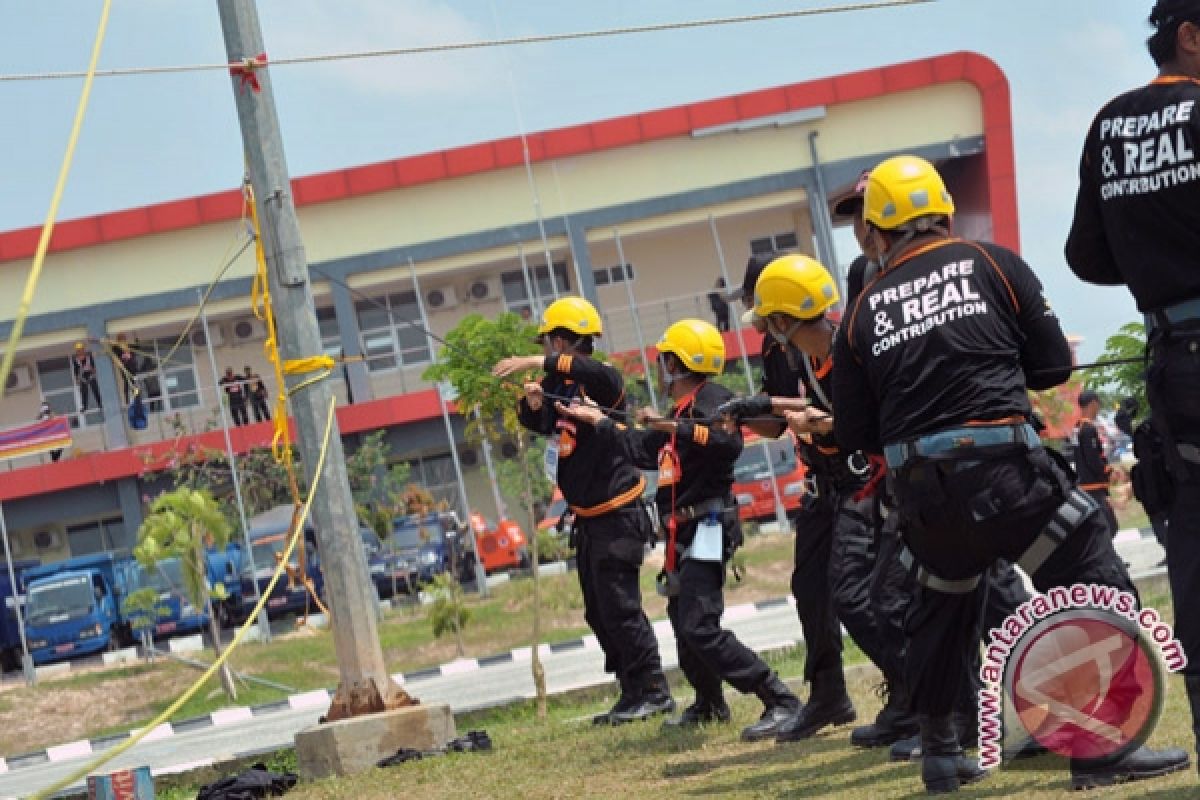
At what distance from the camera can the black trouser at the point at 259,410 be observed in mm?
46000

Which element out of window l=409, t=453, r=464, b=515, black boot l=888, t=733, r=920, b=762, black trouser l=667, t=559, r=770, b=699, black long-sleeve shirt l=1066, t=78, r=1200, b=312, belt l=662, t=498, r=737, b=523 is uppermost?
window l=409, t=453, r=464, b=515

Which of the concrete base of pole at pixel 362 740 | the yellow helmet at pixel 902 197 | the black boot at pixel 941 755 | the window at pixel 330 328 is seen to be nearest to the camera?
the yellow helmet at pixel 902 197

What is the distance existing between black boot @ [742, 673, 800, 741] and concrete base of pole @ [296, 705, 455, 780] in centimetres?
218

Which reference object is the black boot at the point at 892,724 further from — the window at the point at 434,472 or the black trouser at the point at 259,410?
the window at the point at 434,472

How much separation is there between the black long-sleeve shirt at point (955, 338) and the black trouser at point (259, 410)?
39.9m

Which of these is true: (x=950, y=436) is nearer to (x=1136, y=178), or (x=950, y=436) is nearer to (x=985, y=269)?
(x=985, y=269)

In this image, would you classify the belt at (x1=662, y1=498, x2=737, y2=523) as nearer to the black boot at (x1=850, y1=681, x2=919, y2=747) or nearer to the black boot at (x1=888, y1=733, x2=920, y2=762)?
the black boot at (x1=850, y1=681, x2=919, y2=747)

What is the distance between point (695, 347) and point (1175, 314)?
4.55 meters

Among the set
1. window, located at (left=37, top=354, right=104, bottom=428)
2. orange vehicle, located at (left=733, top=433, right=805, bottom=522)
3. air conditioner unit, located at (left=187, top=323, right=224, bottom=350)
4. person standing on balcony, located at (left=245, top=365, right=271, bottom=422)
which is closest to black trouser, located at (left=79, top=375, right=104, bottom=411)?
window, located at (left=37, top=354, right=104, bottom=428)

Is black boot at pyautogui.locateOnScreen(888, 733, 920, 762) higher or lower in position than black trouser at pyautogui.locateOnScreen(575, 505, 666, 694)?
lower

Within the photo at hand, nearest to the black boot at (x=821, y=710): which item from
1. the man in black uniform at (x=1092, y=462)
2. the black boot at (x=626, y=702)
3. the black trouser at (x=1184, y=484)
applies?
the black boot at (x=626, y=702)

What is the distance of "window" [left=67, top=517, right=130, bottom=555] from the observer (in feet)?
163

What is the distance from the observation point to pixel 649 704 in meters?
11.5

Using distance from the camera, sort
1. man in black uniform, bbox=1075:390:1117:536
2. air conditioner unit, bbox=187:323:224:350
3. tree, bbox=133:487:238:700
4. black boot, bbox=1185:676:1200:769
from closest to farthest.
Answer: black boot, bbox=1185:676:1200:769 → man in black uniform, bbox=1075:390:1117:536 → tree, bbox=133:487:238:700 → air conditioner unit, bbox=187:323:224:350
